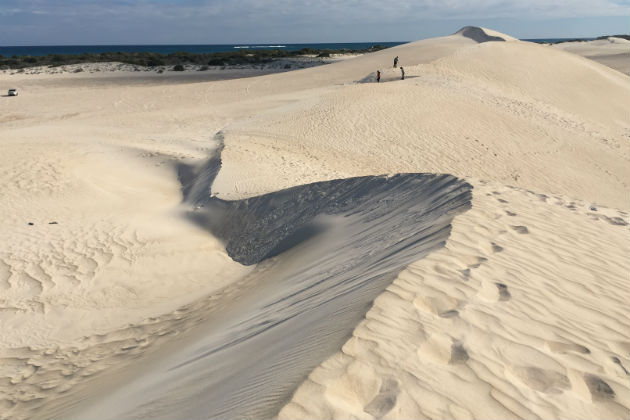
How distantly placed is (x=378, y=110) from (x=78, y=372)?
1391cm

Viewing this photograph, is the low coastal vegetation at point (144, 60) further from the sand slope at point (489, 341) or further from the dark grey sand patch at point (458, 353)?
the dark grey sand patch at point (458, 353)

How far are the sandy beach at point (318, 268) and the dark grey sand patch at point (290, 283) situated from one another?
3 cm

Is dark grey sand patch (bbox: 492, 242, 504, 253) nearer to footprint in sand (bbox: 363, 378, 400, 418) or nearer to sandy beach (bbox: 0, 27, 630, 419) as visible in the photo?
sandy beach (bbox: 0, 27, 630, 419)

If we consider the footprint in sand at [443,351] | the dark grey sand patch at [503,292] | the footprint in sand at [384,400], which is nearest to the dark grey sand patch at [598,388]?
the footprint in sand at [443,351]

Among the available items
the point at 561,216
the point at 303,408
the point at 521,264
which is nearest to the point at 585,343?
the point at 521,264

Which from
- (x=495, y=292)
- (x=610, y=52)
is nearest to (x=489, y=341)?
(x=495, y=292)

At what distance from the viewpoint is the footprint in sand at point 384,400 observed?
2.55 m

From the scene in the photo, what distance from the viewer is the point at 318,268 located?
5.72 metres

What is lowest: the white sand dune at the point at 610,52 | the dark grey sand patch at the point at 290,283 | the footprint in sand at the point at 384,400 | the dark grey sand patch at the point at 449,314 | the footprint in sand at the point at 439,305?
the dark grey sand patch at the point at 290,283

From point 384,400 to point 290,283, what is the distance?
303 centimetres

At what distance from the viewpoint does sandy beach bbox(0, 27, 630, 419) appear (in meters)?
2.96

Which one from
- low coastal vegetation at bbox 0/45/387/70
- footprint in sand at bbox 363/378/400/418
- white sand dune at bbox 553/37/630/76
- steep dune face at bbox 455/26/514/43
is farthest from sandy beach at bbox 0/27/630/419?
low coastal vegetation at bbox 0/45/387/70

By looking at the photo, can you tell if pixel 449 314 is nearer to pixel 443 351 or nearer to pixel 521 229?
pixel 443 351

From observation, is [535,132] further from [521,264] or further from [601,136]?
[521,264]
